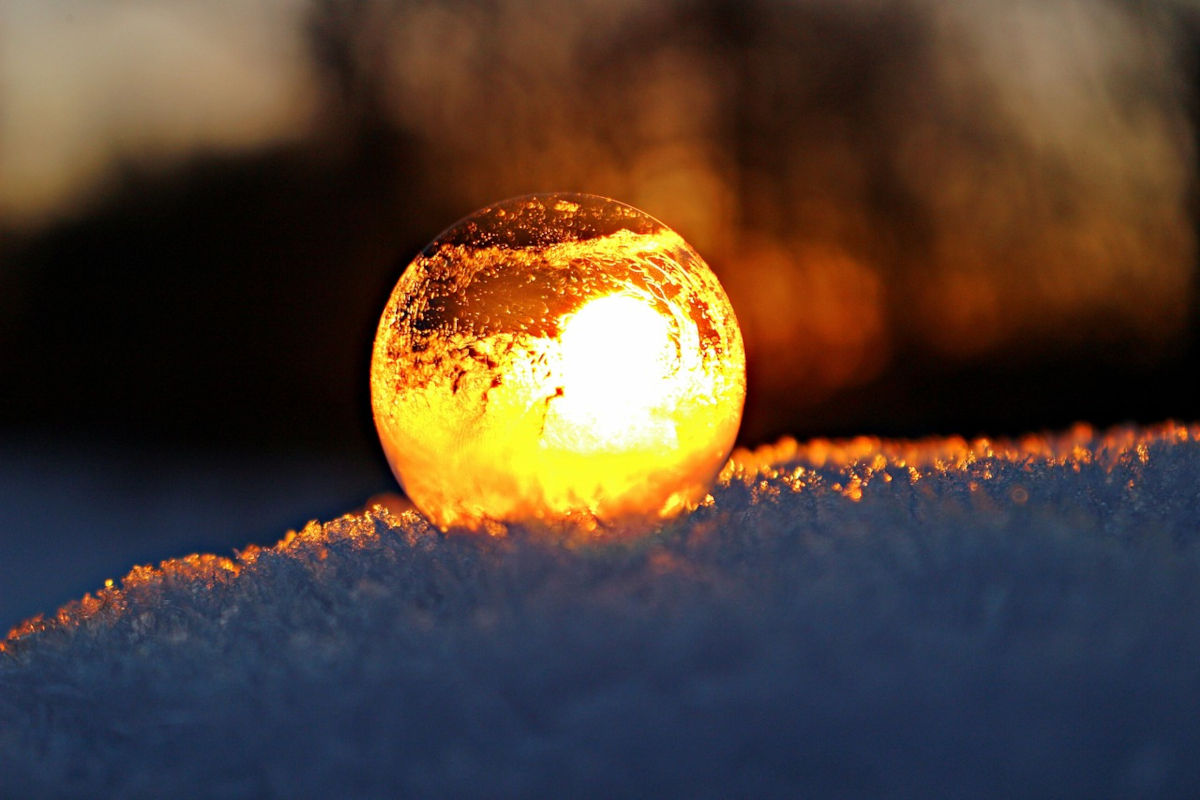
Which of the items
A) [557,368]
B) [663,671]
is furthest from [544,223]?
[663,671]

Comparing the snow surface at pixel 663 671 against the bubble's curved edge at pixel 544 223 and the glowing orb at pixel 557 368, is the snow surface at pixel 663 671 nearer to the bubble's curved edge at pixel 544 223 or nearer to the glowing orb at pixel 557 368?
the glowing orb at pixel 557 368

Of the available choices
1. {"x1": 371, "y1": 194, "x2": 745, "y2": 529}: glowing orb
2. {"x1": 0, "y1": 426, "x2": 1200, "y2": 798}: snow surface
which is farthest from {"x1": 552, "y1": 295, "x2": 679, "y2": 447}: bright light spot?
{"x1": 0, "y1": 426, "x2": 1200, "y2": 798}: snow surface

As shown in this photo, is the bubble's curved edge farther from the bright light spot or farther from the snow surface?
the snow surface

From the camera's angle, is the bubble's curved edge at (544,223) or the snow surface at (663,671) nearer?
Answer: the snow surface at (663,671)

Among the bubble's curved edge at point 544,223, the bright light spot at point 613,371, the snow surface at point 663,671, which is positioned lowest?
→ the snow surface at point 663,671

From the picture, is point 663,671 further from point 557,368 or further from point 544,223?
point 544,223

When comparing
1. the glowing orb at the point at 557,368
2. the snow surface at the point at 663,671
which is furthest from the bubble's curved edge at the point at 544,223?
the snow surface at the point at 663,671
